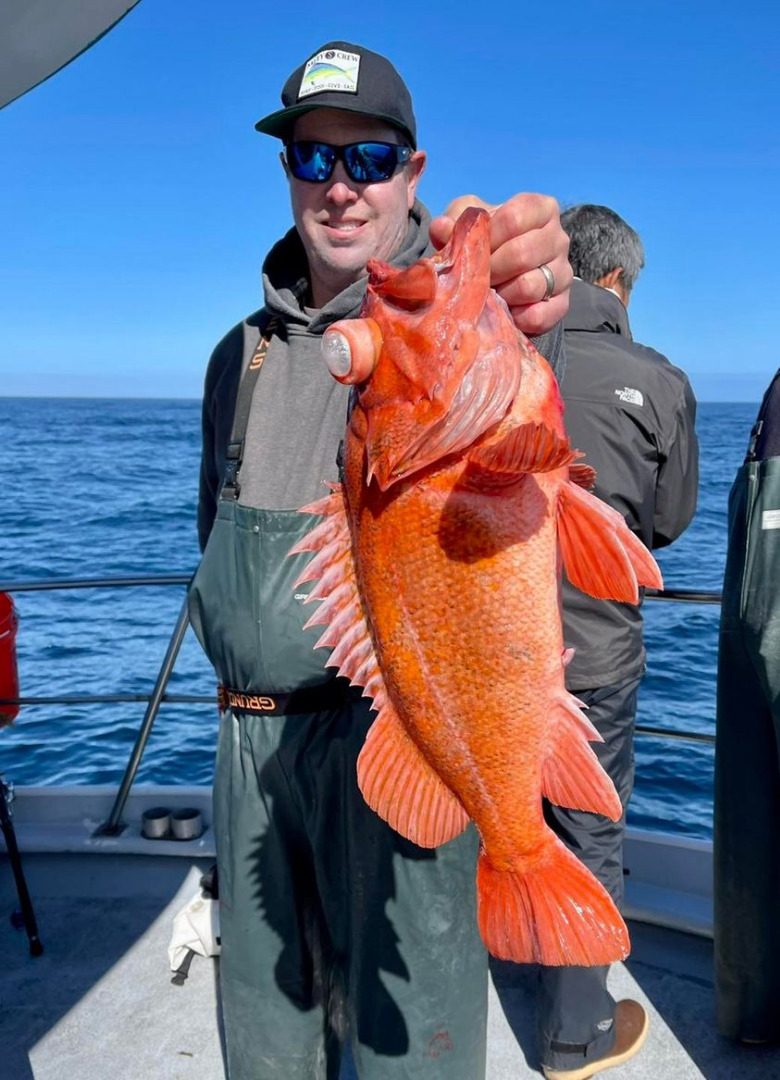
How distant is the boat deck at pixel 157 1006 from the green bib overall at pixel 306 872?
1.09 metres

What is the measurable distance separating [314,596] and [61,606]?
44.6 feet

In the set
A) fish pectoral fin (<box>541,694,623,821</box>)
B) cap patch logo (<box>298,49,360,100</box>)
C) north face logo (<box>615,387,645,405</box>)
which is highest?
cap patch logo (<box>298,49,360,100</box>)

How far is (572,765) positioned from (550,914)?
0.26m

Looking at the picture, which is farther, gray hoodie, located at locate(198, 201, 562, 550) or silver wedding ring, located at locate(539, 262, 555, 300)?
gray hoodie, located at locate(198, 201, 562, 550)

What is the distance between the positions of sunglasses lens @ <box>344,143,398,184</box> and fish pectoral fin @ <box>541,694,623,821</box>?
58.2 inches

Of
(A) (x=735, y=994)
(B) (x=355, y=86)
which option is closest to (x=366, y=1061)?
(A) (x=735, y=994)

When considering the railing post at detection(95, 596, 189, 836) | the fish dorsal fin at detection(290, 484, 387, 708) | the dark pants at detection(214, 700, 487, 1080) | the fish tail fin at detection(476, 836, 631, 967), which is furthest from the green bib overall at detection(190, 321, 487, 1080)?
A: the railing post at detection(95, 596, 189, 836)

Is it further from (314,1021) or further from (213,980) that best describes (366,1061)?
(213,980)

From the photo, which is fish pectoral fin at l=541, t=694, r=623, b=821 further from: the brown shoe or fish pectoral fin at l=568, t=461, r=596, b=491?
the brown shoe

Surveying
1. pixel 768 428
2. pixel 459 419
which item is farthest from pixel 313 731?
pixel 768 428

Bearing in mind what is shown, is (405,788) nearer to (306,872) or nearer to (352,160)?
(306,872)

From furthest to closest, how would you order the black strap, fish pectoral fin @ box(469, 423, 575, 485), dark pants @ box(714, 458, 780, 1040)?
dark pants @ box(714, 458, 780, 1040), the black strap, fish pectoral fin @ box(469, 423, 575, 485)

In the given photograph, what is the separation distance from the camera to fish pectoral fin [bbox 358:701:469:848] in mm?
1745

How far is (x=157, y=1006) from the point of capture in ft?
12.2
